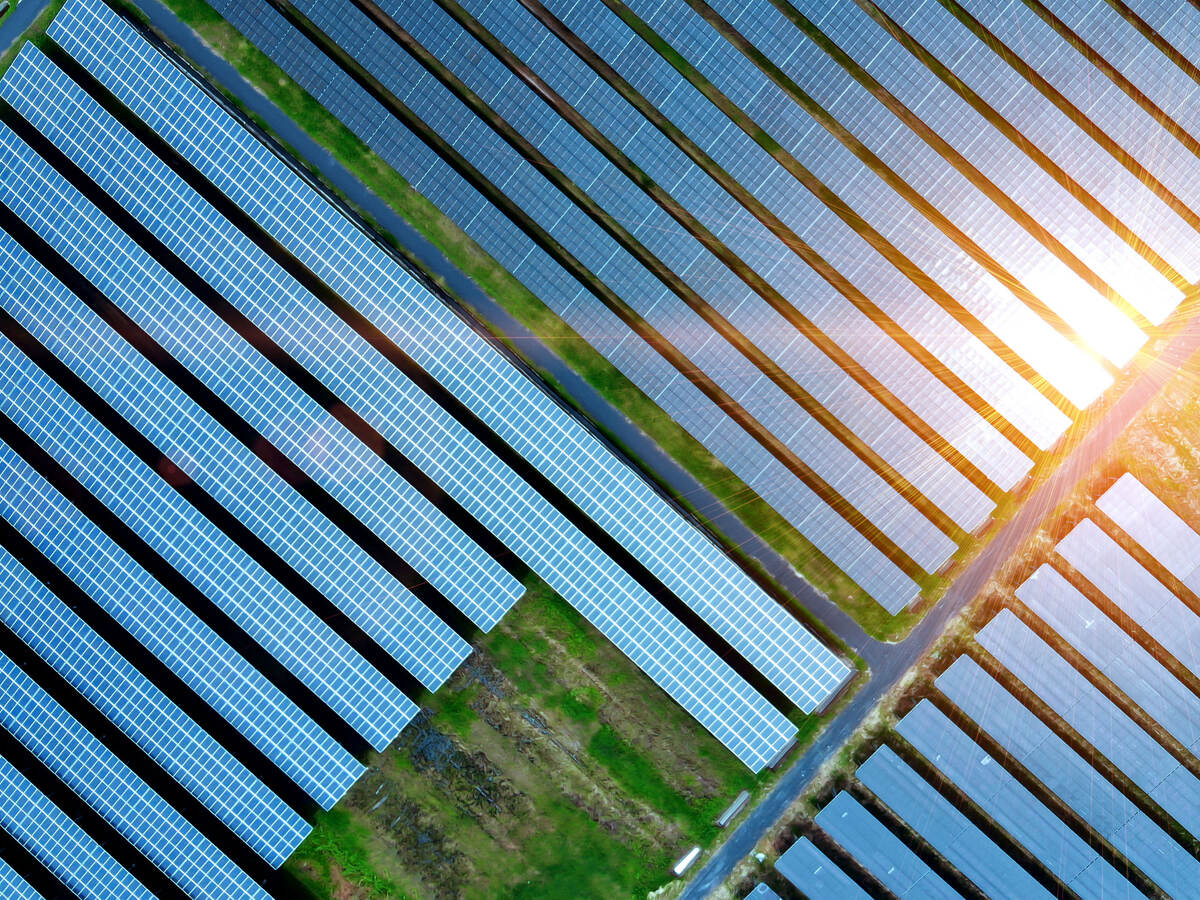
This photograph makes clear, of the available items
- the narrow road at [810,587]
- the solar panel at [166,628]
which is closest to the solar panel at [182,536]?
the solar panel at [166,628]

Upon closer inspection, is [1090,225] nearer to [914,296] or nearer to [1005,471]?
[914,296]

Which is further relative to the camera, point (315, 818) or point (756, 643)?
point (315, 818)

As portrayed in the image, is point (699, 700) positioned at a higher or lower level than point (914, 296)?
lower

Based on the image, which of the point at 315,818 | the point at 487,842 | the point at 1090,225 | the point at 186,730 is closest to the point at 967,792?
the point at 487,842

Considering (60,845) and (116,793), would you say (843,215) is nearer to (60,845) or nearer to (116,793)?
(116,793)

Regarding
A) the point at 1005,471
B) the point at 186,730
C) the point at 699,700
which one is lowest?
the point at 186,730

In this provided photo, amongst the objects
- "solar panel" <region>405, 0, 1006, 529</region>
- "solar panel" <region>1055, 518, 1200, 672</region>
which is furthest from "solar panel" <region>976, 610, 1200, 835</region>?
"solar panel" <region>405, 0, 1006, 529</region>

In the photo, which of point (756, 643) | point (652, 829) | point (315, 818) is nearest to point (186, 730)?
point (315, 818)
